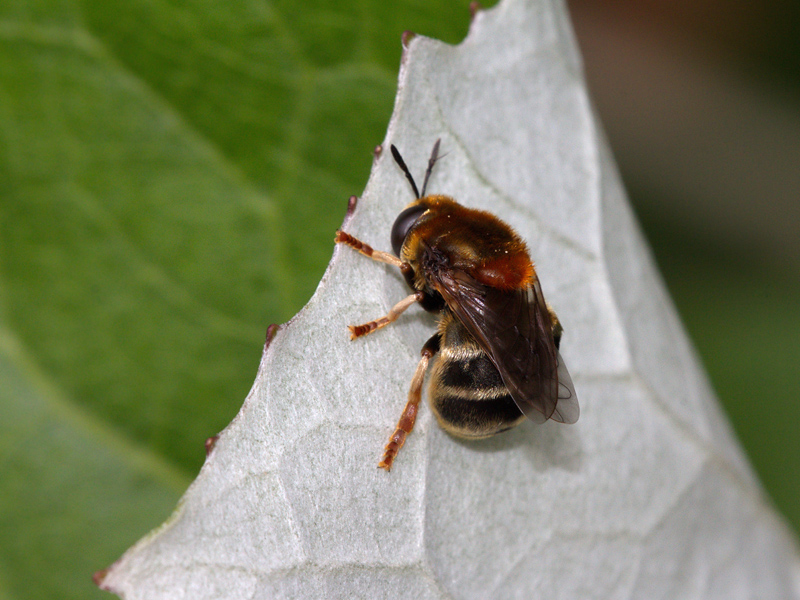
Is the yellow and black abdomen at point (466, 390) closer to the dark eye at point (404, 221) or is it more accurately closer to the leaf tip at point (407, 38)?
the dark eye at point (404, 221)

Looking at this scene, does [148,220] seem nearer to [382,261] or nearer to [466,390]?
[382,261]

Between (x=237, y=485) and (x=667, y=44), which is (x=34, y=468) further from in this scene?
(x=667, y=44)

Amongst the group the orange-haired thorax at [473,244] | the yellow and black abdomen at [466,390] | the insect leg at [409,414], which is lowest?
the yellow and black abdomen at [466,390]

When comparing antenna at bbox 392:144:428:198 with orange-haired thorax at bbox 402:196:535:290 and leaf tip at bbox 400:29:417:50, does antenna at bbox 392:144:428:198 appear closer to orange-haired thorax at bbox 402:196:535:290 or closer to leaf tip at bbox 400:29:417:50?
orange-haired thorax at bbox 402:196:535:290

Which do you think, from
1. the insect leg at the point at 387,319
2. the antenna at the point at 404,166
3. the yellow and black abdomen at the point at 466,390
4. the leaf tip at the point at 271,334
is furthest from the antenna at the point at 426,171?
the leaf tip at the point at 271,334

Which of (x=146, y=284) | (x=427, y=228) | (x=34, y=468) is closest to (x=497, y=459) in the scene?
(x=427, y=228)

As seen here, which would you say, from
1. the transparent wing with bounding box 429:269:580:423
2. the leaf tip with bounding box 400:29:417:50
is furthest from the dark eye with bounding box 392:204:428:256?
the leaf tip with bounding box 400:29:417:50

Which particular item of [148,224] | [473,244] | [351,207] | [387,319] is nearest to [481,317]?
[473,244]
